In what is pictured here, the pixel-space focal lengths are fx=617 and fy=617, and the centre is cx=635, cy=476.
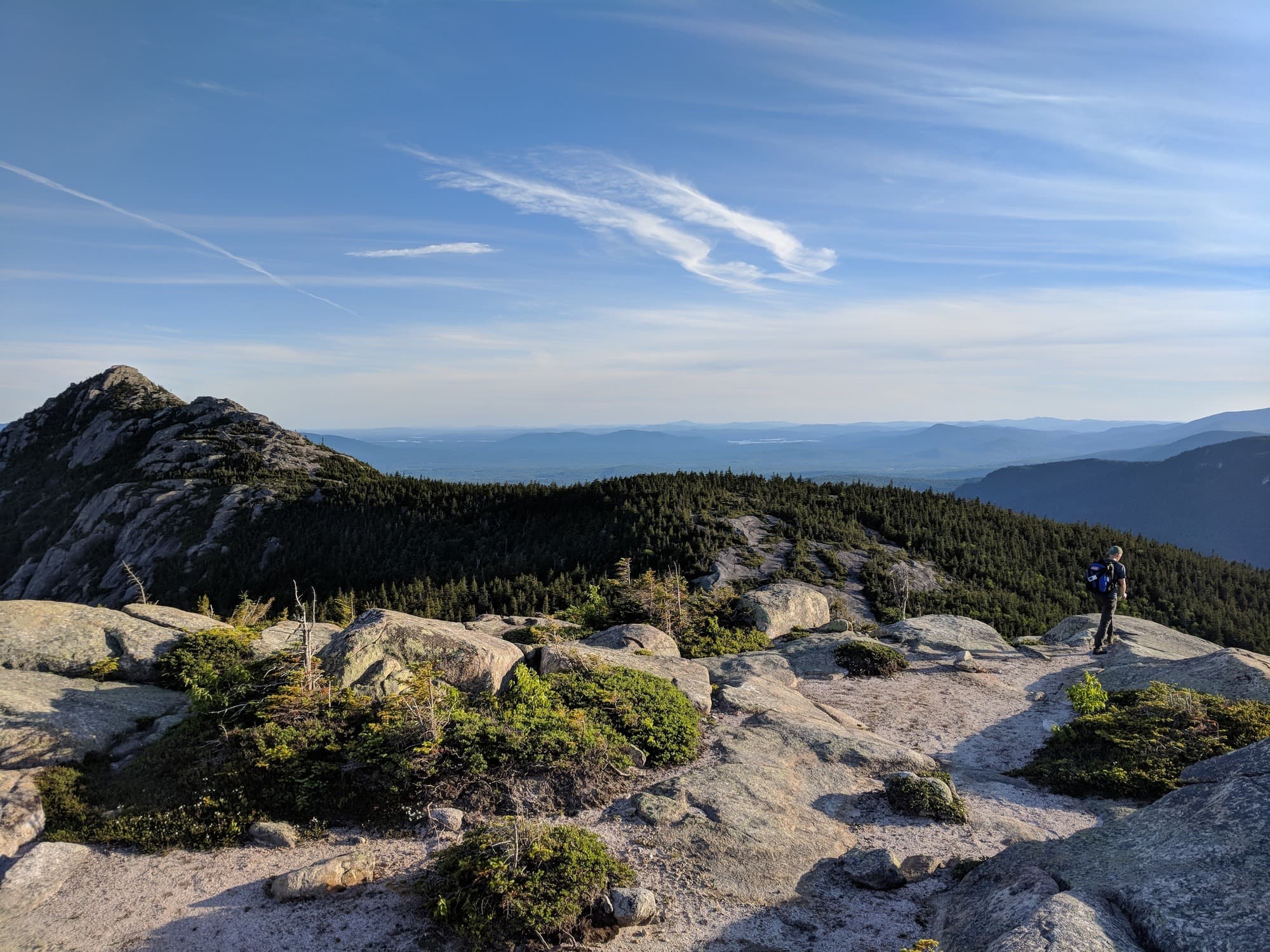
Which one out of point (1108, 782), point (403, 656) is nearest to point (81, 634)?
point (403, 656)

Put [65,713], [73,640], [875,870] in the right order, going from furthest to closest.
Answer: [73,640]
[65,713]
[875,870]

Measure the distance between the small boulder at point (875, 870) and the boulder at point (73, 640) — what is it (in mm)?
11072

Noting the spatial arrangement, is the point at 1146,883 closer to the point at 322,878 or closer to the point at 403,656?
the point at 322,878

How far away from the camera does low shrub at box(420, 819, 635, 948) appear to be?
5555 mm

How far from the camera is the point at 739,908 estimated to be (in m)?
6.18

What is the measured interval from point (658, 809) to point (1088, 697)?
8.45 meters

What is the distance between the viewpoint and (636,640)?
14.8 m

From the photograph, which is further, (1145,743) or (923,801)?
(1145,743)

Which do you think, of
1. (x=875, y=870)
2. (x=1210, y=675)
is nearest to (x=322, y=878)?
(x=875, y=870)

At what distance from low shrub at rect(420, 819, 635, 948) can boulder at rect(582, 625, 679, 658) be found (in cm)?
762

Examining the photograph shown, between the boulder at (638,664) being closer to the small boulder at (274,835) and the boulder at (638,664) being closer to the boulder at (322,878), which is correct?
the small boulder at (274,835)

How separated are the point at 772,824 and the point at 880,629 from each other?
13.6 metres

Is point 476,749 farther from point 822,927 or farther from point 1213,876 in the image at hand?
point 1213,876

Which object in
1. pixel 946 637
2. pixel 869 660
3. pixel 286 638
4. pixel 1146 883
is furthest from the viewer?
pixel 946 637
